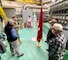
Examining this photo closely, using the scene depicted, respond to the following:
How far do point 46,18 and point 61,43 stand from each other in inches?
392

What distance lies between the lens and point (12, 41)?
4.11 meters

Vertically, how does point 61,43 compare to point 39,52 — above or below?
above

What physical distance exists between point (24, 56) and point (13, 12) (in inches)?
271

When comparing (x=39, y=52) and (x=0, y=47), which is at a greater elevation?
(x=0, y=47)

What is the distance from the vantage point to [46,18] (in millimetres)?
12422

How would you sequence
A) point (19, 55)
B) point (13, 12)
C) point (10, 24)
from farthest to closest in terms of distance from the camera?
point (13, 12), point (19, 55), point (10, 24)

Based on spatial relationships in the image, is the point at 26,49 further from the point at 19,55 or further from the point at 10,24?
the point at 10,24

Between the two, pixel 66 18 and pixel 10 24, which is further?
pixel 66 18

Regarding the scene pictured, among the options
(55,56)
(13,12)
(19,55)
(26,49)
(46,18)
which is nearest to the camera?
(55,56)

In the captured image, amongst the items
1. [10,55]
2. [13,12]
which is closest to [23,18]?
[13,12]

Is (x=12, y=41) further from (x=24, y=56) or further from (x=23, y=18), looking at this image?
(x=23, y=18)

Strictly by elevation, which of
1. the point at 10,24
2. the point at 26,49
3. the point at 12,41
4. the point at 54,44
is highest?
the point at 10,24

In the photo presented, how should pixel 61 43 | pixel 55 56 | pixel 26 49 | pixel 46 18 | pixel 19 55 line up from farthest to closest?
pixel 46 18
pixel 26 49
pixel 19 55
pixel 55 56
pixel 61 43

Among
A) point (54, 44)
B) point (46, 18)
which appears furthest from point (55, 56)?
point (46, 18)
